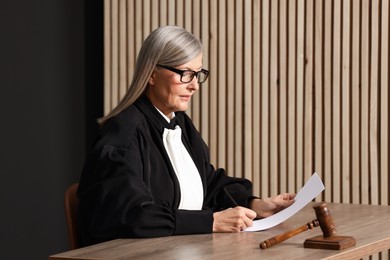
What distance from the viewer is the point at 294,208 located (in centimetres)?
389

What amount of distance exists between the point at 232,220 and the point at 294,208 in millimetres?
297

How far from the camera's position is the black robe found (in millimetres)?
3662

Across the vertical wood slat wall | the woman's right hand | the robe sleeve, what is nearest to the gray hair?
the robe sleeve

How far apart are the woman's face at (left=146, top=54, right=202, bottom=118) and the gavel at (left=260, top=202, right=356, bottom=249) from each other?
94 cm

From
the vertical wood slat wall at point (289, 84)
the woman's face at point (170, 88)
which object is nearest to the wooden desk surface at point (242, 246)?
the woman's face at point (170, 88)

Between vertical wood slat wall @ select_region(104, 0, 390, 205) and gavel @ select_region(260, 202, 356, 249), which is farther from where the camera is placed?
vertical wood slat wall @ select_region(104, 0, 390, 205)

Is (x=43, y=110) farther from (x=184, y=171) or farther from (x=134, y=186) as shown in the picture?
(x=134, y=186)

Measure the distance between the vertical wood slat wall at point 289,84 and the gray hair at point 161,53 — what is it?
1.91m

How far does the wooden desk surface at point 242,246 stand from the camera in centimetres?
321

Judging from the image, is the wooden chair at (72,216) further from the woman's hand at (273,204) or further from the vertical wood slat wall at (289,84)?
the vertical wood slat wall at (289,84)

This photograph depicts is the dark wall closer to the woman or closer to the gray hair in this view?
the woman

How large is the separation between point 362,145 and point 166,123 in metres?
1.98

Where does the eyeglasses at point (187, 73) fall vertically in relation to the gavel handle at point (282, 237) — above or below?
above

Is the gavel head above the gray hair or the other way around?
the other way around
